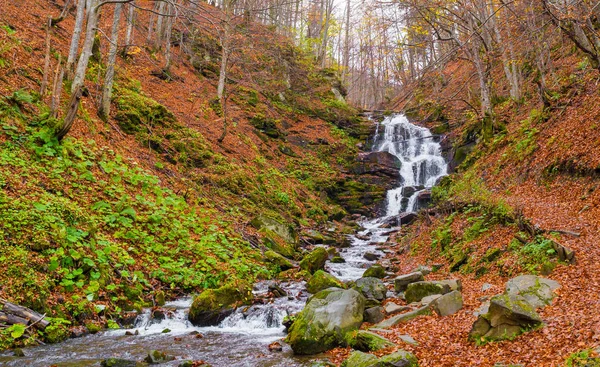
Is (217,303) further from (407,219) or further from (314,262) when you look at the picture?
(407,219)

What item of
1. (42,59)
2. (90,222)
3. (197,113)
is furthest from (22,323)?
(197,113)

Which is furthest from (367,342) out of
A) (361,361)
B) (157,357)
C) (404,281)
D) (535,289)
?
(404,281)

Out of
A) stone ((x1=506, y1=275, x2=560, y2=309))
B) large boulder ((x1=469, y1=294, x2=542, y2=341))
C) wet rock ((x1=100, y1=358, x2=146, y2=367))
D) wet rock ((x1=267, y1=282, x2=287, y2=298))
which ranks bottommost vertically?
wet rock ((x1=100, y1=358, x2=146, y2=367))

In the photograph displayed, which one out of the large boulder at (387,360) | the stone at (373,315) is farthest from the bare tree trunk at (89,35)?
the large boulder at (387,360)

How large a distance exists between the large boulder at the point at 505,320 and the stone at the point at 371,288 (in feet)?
10.9

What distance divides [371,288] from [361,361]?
162 inches

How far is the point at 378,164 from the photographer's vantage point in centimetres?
2634

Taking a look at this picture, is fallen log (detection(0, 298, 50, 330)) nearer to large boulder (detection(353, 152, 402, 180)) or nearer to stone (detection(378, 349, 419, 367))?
stone (detection(378, 349, 419, 367))

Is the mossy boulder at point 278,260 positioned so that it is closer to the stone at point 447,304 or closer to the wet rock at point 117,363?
the stone at point 447,304

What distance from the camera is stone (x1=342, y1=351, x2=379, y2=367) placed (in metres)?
5.24

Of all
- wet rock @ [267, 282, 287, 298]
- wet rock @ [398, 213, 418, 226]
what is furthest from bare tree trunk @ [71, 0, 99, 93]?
wet rock @ [398, 213, 418, 226]

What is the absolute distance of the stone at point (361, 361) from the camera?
5.24 meters

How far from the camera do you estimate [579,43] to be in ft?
32.4

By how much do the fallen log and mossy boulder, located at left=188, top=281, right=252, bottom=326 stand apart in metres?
2.59
